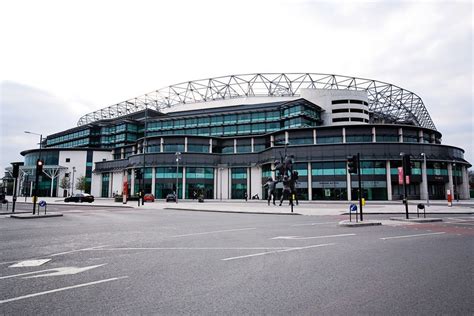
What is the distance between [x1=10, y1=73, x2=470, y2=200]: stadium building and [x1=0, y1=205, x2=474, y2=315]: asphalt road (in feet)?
127

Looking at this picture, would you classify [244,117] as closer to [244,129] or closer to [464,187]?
[244,129]

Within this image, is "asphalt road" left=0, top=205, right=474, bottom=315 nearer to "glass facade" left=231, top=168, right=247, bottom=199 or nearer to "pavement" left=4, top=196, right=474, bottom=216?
"pavement" left=4, top=196, right=474, bottom=216

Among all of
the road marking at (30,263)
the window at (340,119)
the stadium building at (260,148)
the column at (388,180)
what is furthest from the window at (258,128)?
the road marking at (30,263)

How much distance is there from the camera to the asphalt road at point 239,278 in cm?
474

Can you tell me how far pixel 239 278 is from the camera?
20.7ft

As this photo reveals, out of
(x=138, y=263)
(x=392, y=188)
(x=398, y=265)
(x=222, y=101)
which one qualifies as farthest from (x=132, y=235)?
(x=222, y=101)

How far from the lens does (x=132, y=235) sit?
1317cm

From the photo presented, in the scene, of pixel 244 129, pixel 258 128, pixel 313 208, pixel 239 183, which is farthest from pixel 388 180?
pixel 244 129

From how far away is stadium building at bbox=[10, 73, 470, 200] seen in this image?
2414 inches

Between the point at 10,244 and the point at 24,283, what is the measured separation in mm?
6139

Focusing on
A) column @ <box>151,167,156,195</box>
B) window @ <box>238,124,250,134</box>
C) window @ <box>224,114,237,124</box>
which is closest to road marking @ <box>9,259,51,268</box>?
column @ <box>151,167,156,195</box>

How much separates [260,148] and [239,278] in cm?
7492

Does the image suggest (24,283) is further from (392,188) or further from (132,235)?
(392,188)

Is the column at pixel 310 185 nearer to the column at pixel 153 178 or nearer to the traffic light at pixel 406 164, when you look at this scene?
the column at pixel 153 178
